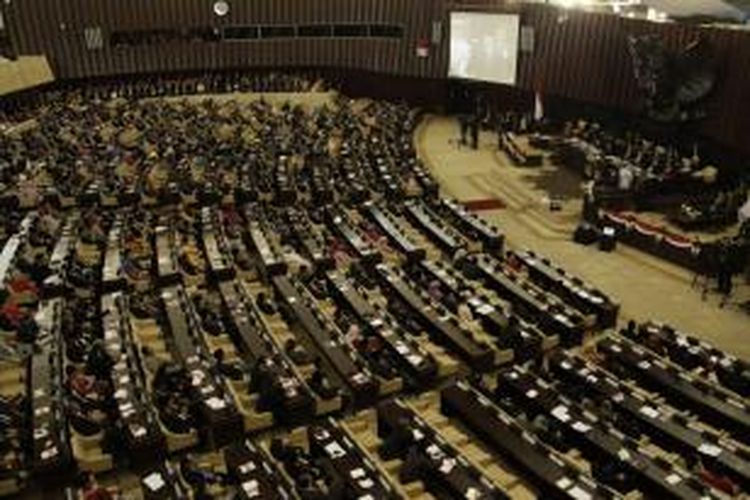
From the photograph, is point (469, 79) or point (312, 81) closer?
point (469, 79)

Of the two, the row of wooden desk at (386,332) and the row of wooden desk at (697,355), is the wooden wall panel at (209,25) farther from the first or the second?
the row of wooden desk at (697,355)

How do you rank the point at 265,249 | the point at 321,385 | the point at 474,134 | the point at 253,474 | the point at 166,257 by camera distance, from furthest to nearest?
the point at 474,134 < the point at 265,249 < the point at 166,257 < the point at 321,385 < the point at 253,474

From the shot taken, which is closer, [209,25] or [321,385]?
[321,385]

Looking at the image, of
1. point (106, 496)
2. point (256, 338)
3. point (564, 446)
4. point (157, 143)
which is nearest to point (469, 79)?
point (157, 143)

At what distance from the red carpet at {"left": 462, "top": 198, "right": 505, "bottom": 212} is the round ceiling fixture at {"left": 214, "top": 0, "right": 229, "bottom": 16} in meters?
19.0

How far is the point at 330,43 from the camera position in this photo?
40156mm

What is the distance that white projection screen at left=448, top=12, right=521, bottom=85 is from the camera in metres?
35.2

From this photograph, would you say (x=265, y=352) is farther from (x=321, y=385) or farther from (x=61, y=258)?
→ (x=61, y=258)

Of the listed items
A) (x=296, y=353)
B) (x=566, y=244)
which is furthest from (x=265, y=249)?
(x=566, y=244)

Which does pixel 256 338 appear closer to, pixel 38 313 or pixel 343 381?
pixel 343 381

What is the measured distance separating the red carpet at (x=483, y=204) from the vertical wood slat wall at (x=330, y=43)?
745 cm

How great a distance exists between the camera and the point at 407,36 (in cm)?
3894

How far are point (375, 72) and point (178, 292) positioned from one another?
2447cm

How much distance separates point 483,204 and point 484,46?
497 inches
